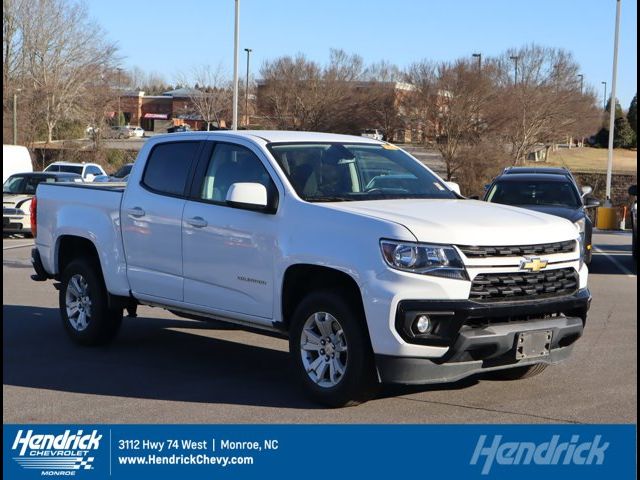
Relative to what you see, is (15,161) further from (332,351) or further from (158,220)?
(332,351)

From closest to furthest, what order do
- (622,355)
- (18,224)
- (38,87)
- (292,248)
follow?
(292,248)
(622,355)
(18,224)
(38,87)

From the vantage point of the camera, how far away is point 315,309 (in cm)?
702

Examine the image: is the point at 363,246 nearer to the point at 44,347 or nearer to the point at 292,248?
the point at 292,248

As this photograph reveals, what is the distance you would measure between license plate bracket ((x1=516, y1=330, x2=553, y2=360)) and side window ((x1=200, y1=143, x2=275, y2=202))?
2.37 m

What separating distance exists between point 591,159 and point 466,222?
74.8m

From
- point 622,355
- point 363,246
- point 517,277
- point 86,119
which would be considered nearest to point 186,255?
point 363,246

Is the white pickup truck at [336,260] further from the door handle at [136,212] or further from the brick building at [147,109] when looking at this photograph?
the brick building at [147,109]

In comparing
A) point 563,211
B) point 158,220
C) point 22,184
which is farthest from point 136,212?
point 22,184

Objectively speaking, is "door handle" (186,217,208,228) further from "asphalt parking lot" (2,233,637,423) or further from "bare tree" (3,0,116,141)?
"bare tree" (3,0,116,141)

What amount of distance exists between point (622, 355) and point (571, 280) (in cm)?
226

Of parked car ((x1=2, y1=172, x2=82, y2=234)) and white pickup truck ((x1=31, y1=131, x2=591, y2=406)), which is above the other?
white pickup truck ((x1=31, y1=131, x2=591, y2=406))

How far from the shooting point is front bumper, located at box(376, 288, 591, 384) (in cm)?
650

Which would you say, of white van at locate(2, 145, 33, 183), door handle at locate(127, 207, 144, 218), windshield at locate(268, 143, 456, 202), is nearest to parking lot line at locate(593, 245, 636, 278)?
windshield at locate(268, 143, 456, 202)

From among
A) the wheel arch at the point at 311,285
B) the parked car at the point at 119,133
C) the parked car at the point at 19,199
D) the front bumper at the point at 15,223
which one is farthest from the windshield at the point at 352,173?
the parked car at the point at 119,133
